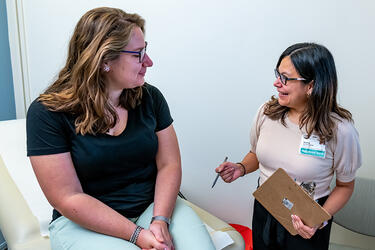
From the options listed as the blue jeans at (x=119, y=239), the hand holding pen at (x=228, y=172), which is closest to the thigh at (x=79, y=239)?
the blue jeans at (x=119, y=239)

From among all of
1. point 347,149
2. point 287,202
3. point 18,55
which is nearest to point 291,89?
point 347,149

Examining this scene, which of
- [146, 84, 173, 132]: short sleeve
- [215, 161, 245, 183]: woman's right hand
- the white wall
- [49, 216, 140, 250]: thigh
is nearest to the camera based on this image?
[49, 216, 140, 250]: thigh

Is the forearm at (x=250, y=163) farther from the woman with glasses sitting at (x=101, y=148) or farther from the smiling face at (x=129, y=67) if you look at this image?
the smiling face at (x=129, y=67)

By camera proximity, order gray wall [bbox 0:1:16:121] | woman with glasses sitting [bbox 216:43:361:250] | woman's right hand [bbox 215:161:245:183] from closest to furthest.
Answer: woman with glasses sitting [bbox 216:43:361:250]
woman's right hand [bbox 215:161:245:183]
gray wall [bbox 0:1:16:121]

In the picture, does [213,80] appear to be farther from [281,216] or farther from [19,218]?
[19,218]

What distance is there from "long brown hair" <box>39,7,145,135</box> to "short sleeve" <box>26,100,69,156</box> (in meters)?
0.03

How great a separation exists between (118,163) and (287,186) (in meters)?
0.61

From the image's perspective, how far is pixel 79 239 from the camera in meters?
1.04

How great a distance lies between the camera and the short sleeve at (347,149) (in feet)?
3.64

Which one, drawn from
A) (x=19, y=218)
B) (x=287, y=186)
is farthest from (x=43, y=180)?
(x=287, y=186)

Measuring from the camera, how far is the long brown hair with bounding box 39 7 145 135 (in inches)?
41.0

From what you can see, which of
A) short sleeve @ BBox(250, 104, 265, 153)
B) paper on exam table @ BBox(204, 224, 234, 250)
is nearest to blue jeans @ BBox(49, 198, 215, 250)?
paper on exam table @ BBox(204, 224, 234, 250)

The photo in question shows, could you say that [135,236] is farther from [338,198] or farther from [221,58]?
[221,58]

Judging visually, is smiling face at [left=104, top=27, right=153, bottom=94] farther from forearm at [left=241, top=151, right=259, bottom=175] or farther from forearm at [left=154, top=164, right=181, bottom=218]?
forearm at [left=241, top=151, right=259, bottom=175]
